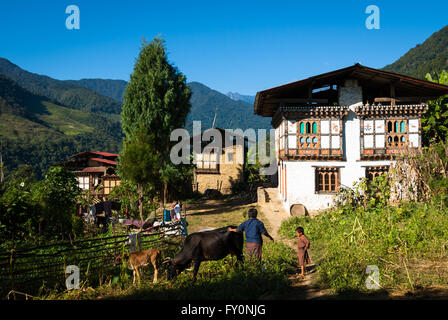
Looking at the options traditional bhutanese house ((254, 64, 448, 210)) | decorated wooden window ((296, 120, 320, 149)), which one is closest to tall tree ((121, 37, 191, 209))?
traditional bhutanese house ((254, 64, 448, 210))

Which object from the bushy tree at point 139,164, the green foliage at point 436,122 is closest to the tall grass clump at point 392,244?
the green foliage at point 436,122

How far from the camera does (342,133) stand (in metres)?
17.5

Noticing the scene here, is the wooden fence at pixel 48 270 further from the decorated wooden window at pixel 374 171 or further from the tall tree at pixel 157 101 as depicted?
the decorated wooden window at pixel 374 171

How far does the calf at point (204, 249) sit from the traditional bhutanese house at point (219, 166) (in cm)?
2099

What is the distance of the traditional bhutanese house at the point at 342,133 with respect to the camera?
56.5 feet

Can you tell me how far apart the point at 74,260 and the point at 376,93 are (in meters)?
18.9

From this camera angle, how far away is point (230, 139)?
2888 cm

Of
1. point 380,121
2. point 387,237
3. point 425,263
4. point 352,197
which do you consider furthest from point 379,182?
point 425,263

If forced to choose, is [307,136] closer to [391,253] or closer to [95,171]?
[391,253]

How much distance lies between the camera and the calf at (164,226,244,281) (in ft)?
24.7

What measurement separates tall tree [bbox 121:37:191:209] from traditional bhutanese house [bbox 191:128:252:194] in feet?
25.4

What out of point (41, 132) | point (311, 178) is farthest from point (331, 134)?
point (41, 132)

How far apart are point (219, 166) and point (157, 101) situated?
10.6m
